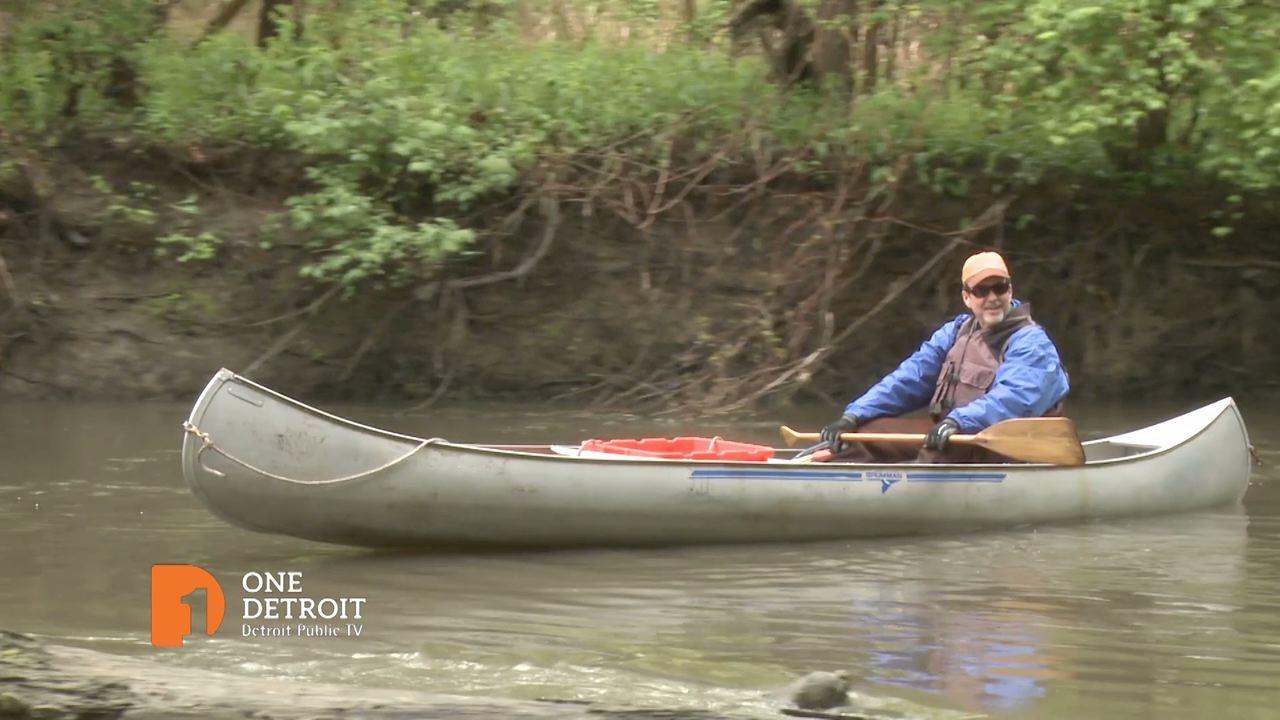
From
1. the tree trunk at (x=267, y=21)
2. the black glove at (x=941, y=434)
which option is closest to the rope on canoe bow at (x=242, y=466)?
the black glove at (x=941, y=434)

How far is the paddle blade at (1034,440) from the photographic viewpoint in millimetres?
7258

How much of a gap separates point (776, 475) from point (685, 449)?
0.64 metres

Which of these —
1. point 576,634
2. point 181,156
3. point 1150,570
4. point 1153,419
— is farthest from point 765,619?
point 181,156

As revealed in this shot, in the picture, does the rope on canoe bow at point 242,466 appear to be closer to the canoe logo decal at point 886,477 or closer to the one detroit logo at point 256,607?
the one detroit logo at point 256,607

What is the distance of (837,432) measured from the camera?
24.9ft

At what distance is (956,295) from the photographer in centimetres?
1218

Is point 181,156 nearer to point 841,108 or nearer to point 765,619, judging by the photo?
point 841,108

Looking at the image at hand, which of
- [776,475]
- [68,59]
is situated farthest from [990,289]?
[68,59]

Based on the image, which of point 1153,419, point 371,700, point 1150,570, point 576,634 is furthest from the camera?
point 1153,419

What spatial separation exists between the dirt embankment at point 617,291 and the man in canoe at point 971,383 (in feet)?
12.0

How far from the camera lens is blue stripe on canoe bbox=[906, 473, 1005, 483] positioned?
23.6 ft

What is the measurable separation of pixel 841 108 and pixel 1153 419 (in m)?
3.32

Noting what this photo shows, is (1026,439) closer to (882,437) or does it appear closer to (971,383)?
(971,383)

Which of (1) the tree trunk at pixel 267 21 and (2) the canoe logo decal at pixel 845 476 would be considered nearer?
(2) the canoe logo decal at pixel 845 476
